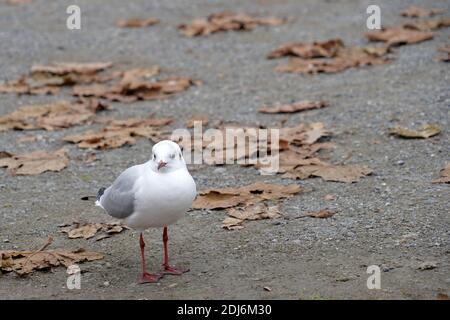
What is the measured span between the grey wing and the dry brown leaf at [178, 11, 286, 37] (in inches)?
242

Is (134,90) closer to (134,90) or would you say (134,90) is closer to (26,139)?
(134,90)

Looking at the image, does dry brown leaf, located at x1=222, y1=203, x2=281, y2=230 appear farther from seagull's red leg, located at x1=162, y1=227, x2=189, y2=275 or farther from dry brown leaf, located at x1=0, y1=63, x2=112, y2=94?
dry brown leaf, located at x1=0, y1=63, x2=112, y2=94

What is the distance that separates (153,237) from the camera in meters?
5.31

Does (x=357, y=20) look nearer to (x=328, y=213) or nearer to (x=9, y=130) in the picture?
(x=9, y=130)

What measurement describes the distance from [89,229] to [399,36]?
5.32 m

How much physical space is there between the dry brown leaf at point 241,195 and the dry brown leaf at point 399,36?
4048 mm

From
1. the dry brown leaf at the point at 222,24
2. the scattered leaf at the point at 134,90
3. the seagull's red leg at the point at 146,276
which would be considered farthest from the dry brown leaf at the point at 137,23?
the seagull's red leg at the point at 146,276

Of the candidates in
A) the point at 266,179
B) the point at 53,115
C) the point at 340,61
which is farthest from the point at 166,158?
the point at 340,61

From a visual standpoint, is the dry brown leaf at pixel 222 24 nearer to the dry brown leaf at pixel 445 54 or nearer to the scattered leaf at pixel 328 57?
the scattered leaf at pixel 328 57

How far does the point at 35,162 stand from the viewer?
6.66m

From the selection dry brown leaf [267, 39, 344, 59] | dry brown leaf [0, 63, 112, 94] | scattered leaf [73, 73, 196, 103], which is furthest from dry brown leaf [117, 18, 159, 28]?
scattered leaf [73, 73, 196, 103]

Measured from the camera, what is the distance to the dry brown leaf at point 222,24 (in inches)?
420

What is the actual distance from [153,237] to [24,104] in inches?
141
